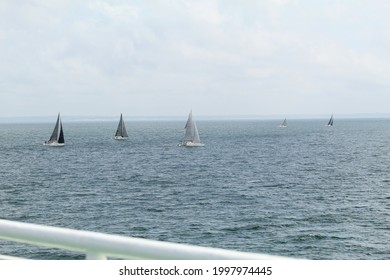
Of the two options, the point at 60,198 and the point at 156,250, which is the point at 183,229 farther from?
the point at 156,250

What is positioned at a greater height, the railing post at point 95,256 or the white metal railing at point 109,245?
the white metal railing at point 109,245

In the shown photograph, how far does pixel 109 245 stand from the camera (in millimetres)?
2955

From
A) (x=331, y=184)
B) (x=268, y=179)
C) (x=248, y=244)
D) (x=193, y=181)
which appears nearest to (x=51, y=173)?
Result: (x=193, y=181)

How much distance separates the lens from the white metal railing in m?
2.75

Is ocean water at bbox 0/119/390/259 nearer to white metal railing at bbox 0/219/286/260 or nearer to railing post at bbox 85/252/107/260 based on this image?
white metal railing at bbox 0/219/286/260

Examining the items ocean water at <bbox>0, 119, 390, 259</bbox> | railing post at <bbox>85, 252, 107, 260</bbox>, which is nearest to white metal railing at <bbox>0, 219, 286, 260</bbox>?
railing post at <bbox>85, 252, 107, 260</bbox>

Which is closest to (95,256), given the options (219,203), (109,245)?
(109,245)

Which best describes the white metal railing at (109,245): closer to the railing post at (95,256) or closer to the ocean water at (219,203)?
the railing post at (95,256)

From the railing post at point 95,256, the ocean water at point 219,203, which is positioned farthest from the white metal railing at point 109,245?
the ocean water at point 219,203

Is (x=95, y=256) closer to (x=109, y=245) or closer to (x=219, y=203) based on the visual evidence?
(x=109, y=245)

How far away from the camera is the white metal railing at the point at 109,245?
275cm

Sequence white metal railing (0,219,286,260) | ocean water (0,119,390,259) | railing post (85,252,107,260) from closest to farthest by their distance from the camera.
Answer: white metal railing (0,219,286,260) < railing post (85,252,107,260) < ocean water (0,119,390,259)

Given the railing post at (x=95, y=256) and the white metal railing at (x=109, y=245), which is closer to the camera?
the white metal railing at (x=109, y=245)
